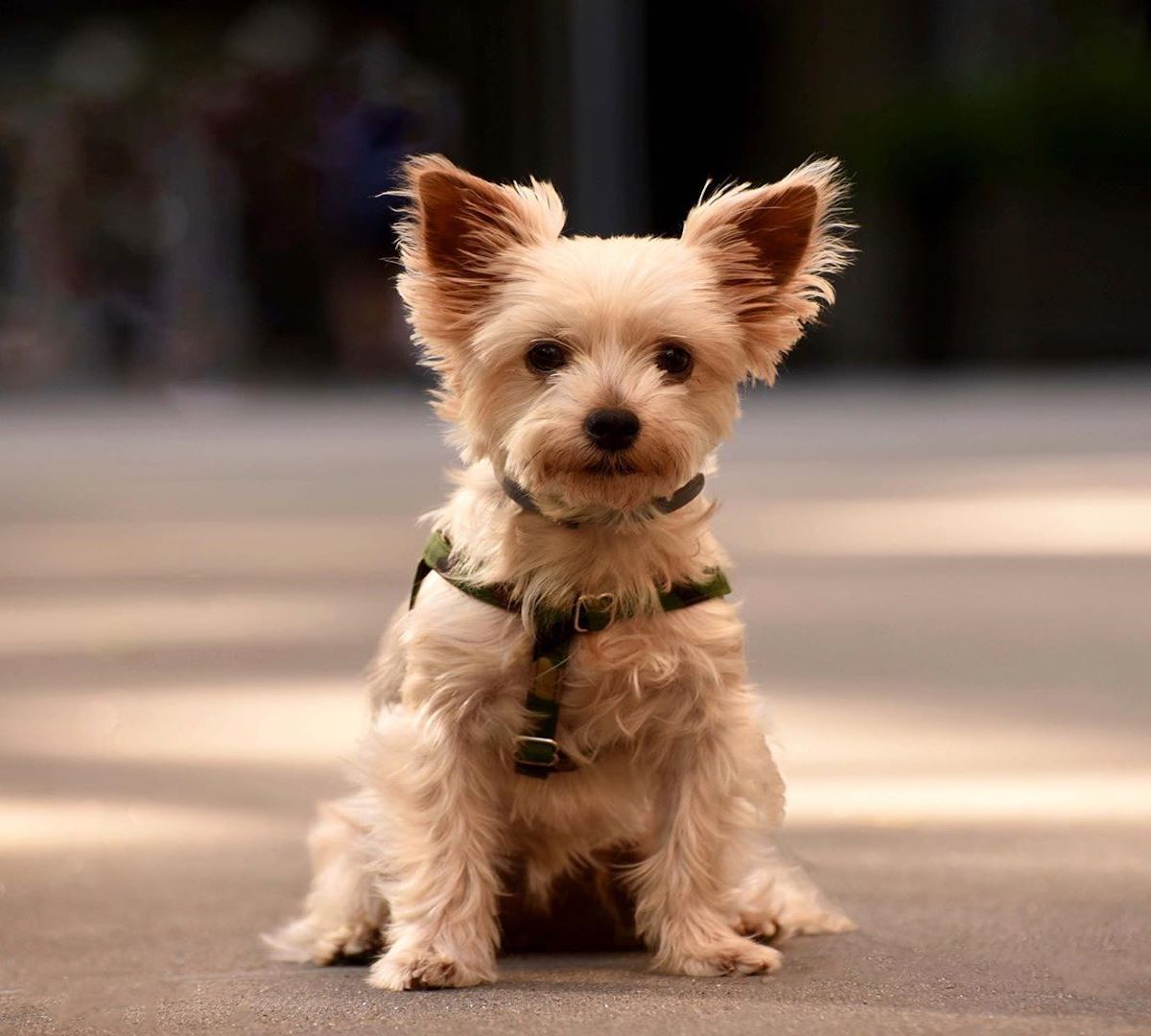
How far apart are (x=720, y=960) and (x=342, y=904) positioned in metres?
0.57

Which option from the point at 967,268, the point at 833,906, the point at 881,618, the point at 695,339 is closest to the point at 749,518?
the point at 881,618

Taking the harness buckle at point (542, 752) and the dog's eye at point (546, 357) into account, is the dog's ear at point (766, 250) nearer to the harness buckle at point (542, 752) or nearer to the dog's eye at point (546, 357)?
the dog's eye at point (546, 357)

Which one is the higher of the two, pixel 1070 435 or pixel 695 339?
pixel 695 339

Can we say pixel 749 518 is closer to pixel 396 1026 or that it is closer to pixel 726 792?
pixel 726 792

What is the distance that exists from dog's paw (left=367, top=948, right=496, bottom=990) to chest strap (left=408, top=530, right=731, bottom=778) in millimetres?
269

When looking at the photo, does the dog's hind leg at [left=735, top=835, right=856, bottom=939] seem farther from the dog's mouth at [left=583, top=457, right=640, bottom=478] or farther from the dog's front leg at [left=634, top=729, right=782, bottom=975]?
the dog's mouth at [left=583, top=457, right=640, bottom=478]

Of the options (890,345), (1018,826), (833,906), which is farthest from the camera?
(890,345)

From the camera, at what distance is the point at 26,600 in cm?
566

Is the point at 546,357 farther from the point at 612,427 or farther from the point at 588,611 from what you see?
the point at 588,611

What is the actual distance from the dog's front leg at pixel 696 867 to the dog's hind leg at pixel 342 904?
406mm

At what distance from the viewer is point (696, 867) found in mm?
2635

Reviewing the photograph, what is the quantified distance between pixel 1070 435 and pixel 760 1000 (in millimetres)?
5890

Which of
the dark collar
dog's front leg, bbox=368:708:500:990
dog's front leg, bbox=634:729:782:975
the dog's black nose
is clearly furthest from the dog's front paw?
the dog's black nose

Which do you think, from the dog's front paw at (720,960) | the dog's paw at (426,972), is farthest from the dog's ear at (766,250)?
the dog's paw at (426,972)
